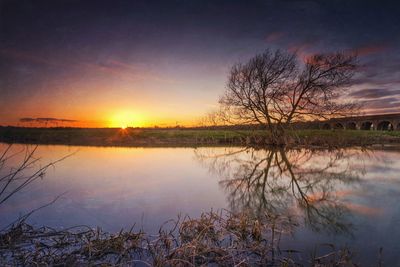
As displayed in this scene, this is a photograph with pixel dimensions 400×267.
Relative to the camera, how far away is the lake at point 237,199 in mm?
4828

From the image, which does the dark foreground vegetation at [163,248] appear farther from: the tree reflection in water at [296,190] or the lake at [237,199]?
the tree reflection in water at [296,190]

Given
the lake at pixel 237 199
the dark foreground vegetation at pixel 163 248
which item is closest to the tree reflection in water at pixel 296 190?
the lake at pixel 237 199

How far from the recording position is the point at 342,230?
4.96 m

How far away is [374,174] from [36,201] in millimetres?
10051

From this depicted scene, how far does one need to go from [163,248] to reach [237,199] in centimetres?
333

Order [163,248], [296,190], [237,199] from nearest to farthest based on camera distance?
1. [163,248]
2. [237,199]
3. [296,190]

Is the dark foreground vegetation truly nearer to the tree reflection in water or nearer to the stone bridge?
the tree reflection in water

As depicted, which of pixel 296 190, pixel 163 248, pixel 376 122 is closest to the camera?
pixel 163 248

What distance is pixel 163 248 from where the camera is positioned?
4090 mm

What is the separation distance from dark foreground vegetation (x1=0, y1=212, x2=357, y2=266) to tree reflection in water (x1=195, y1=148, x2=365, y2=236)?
1084mm

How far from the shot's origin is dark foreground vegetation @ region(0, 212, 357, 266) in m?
3.59

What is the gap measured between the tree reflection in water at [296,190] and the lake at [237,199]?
0.06 feet

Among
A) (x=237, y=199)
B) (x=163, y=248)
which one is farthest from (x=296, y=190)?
(x=163, y=248)

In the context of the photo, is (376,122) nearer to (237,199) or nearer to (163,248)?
(237,199)
